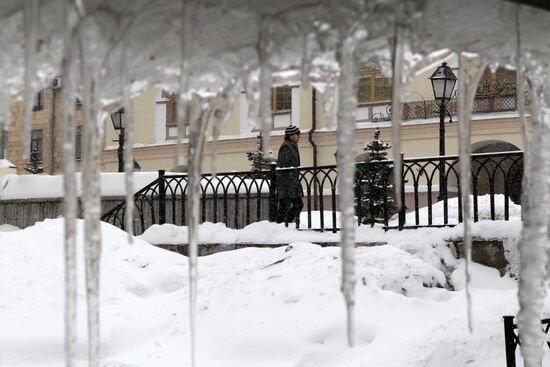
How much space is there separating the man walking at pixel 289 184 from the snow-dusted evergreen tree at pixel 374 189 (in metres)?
0.83

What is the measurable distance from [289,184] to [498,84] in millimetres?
13824

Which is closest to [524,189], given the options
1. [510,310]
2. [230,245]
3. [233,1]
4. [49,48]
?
[233,1]

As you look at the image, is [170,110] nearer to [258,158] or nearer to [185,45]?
[258,158]

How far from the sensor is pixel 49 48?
1942 millimetres

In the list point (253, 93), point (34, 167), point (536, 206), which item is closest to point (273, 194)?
point (536, 206)

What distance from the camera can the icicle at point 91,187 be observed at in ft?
6.58

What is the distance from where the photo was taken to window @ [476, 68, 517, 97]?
74.6ft

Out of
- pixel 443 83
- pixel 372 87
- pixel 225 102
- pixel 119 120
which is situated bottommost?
pixel 225 102

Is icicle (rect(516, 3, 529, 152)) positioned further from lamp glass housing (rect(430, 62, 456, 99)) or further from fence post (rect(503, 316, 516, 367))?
lamp glass housing (rect(430, 62, 456, 99))

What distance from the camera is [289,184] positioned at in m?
10.8

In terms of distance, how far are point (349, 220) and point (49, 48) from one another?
87 cm

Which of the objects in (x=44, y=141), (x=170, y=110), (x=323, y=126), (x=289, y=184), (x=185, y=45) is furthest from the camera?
(x=44, y=141)

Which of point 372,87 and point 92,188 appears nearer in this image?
point 92,188

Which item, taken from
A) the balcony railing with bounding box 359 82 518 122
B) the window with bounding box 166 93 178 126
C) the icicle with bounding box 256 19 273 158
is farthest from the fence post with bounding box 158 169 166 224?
the window with bounding box 166 93 178 126
